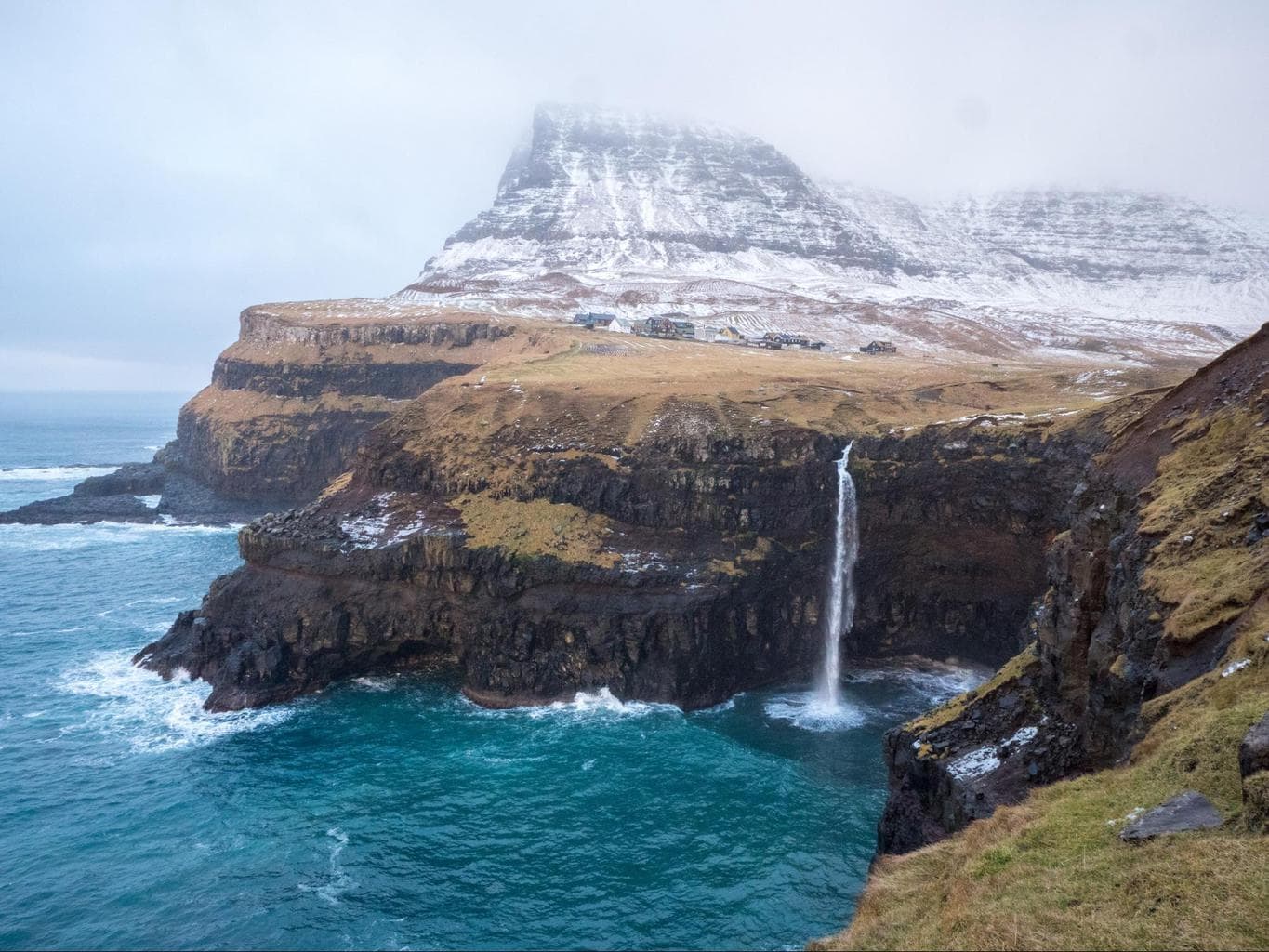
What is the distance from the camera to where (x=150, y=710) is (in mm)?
47781

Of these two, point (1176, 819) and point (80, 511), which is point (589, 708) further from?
point (80, 511)

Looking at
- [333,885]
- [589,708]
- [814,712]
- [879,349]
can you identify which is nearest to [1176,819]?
[333,885]

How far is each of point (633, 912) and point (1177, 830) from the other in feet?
66.3

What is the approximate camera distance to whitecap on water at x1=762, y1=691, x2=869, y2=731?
4606 centimetres

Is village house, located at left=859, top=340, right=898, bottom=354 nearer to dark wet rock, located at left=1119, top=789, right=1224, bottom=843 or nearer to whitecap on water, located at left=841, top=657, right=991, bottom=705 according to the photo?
whitecap on water, located at left=841, top=657, right=991, bottom=705

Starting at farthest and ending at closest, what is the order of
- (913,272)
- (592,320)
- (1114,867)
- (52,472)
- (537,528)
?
(913,272)
(52,472)
(592,320)
(537,528)
(1114,867)

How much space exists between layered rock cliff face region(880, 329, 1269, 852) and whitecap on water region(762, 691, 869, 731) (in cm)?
1633

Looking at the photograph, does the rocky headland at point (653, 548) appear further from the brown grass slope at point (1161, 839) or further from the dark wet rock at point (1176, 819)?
the dark wet rock at point (1176, 819)

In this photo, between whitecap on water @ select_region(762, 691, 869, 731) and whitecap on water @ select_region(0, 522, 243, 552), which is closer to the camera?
whitecap on water @ select_region(762, 691, 869, 731)

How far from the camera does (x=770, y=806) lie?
37125 millimetres

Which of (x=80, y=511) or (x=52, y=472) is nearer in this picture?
(x=80, y=511)

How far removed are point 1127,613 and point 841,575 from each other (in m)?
32.1

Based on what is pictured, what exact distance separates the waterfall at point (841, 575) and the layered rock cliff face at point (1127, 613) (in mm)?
22918

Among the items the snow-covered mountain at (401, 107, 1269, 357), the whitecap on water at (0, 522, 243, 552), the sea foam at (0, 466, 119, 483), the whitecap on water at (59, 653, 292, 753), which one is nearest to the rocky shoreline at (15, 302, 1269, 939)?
the whitecap on water at (59, 653, 292, 753)
